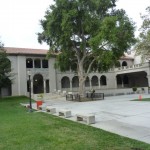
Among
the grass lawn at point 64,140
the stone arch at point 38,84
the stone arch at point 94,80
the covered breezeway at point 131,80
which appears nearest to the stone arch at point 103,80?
the stone arch at point 94,80

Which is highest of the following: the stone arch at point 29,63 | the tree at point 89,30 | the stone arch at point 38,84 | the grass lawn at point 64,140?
the tree at point 89,30

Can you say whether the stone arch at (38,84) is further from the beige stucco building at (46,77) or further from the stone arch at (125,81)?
the stone arch at (125,81)

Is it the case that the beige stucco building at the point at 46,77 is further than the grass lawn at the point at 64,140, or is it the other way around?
the beige stucco building at the point at 46,77

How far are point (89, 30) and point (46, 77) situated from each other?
15.9 meters

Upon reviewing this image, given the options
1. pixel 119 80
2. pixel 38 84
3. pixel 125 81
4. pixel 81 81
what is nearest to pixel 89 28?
pixel 81 81

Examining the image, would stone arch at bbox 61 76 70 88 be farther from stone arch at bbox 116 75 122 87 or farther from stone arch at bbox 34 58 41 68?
stone arch at bbox 116 75 122 87

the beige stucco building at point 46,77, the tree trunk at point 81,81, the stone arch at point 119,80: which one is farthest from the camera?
the stone arch at point 119,80

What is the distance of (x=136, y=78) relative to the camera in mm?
53719

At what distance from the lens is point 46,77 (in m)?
41.7

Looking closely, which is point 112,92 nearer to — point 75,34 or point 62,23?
point 75,34

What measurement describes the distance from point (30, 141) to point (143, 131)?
12.6ft

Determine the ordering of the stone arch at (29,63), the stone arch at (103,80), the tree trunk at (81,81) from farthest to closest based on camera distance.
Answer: the stone arch at (103,80), the stone arch at (29,63), the tree trunk at (81,81)

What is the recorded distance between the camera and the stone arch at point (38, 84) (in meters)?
42.5

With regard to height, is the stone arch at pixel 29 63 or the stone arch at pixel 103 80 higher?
the stone arch at pixel 29 63
